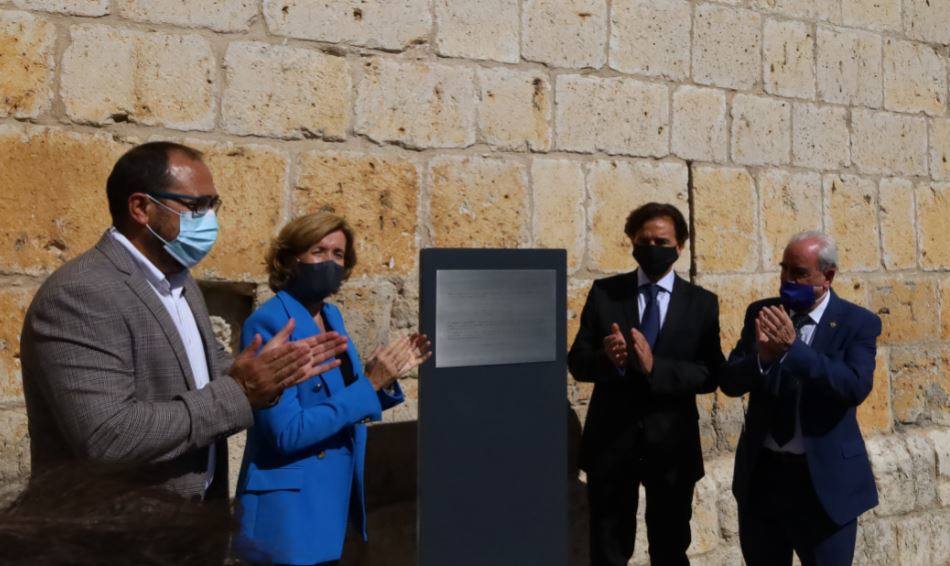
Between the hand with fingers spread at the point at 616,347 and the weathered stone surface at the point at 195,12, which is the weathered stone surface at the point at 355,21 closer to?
the weathered stone surface at the point at 195,12

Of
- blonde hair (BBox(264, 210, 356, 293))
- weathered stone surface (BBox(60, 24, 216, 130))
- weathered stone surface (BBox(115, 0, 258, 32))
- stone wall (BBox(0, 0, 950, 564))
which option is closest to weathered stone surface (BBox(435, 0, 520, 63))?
stone wall (BBox(0, 0, 950, 564))

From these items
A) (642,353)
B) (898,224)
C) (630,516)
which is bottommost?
(630,516)

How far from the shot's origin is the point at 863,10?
5.71m

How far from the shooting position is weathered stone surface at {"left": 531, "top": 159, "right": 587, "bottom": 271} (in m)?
4.68

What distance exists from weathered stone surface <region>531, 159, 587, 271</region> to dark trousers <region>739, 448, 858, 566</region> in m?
1.47

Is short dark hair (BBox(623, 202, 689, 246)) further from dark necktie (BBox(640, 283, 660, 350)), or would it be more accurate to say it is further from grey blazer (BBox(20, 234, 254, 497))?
grey blazer (BBox(20, 234, 254, 497))

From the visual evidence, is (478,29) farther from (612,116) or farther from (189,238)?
(189,238)

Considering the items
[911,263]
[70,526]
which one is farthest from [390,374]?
[911,263]

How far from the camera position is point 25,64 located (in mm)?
3631

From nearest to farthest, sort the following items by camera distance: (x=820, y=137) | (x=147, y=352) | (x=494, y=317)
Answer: (x=147, y=352), (x=494, y=317), (x=820, y=137)

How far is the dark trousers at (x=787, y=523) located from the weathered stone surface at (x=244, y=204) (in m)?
2.13

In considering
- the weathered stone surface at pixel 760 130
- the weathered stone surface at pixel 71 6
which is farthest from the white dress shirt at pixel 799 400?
the weathered stone surface at pixel 71 6

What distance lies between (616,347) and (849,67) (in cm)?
292

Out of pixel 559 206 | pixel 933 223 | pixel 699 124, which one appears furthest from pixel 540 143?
pixel 933 223
